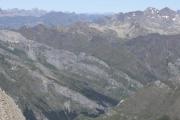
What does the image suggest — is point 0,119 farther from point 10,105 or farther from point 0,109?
point 10,105

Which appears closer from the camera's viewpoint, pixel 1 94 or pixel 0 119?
pixel 0 119

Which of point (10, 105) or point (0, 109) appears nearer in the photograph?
point (0, 109)

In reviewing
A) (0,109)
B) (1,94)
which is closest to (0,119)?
(0,109)

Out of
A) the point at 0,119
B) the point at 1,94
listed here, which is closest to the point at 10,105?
the point at 1,94

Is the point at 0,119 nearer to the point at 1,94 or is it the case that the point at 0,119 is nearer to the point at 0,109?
the point at 0,109

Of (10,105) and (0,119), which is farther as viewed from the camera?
(10,105)

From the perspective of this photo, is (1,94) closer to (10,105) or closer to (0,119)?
(10,105)
